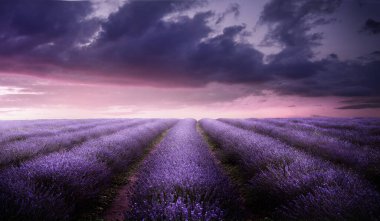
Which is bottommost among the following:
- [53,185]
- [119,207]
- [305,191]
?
[119,207]

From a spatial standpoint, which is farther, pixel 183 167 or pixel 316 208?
pixel 183 167

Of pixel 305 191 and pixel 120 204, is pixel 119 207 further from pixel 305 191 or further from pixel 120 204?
pixel 305 191

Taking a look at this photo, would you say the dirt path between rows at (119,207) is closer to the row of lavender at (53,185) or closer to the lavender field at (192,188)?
the lavender field at (192,188)

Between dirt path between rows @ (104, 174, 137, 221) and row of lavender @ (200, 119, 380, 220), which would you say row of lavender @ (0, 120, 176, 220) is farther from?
row of lavender @ (200, 119, 380, 220)

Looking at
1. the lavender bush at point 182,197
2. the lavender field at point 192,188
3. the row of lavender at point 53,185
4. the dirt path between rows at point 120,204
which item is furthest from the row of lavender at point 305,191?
the row of lavender at point 53,185

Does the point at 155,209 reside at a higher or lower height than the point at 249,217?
higher

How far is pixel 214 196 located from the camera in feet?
11.4

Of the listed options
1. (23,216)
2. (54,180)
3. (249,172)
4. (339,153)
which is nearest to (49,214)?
(23,216)

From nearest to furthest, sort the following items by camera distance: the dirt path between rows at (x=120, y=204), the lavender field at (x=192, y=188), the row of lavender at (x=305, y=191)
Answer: the row of lavender at (x=305, y=191), the lavender field at (x=192, y=188), the dirt path between rows at (x=120, y=204)

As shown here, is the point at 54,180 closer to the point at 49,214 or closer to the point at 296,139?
the point at 49,214

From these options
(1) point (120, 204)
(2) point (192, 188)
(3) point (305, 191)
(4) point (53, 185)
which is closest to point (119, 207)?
(1) point (120, 204)

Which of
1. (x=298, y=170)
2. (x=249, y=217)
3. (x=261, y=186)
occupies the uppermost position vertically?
(x=298, y=170)

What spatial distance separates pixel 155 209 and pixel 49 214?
1149mm

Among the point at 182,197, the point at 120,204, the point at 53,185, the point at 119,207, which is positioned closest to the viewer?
the point at 182,197
